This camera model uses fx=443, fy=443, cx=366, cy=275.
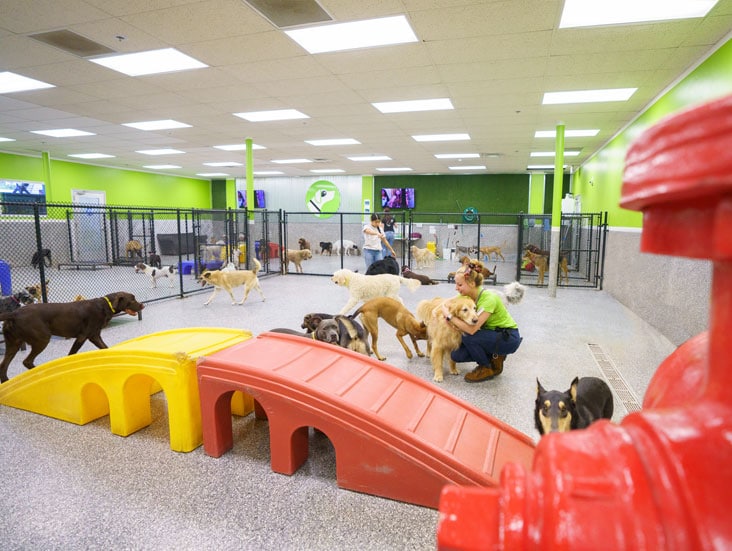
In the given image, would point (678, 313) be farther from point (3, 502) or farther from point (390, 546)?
point (3, 502)

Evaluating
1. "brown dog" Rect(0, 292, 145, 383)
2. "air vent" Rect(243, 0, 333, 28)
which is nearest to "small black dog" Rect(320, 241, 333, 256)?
"air vent" Rect(243, 0, 333, 28)

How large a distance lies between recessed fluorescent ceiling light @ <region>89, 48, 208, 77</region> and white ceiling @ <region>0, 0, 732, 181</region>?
20cm

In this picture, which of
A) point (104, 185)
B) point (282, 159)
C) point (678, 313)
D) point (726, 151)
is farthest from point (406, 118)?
point (104, 185)

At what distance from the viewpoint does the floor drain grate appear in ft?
11.4

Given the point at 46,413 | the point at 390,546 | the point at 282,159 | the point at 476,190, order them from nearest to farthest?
the point at 390,546, the point at 46,413, the point at 282,159, the point at 476,190

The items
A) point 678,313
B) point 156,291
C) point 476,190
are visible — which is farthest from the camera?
point 476,190

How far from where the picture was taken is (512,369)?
438 centimetres

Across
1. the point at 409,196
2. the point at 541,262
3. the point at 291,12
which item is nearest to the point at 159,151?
the point at 409,196

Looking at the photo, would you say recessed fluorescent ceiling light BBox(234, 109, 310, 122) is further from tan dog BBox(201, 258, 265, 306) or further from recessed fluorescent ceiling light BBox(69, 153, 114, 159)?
recessed fluorescent ceiling light BBox(69, 153, 114, 159)

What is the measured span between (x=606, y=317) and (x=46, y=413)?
6961 mm

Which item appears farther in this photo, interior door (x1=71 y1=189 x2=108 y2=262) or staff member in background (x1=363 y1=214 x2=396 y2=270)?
interior door (x1=71 y1=189 x2=108 y2=262)

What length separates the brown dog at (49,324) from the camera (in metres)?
3.89

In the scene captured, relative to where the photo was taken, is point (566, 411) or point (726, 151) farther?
point (566, 411)

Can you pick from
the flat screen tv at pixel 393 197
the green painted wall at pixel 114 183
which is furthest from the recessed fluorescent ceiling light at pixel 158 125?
the flat screen tv at pixel 393 197
